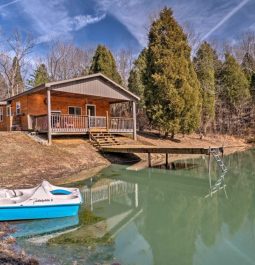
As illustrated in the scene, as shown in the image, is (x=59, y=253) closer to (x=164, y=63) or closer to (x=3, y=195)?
(x=3, y=195)

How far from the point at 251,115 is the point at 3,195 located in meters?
33.7

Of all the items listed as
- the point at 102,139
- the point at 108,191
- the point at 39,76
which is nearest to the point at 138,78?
the point at 39,76

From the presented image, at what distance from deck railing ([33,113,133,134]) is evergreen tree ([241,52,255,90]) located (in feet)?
70.8

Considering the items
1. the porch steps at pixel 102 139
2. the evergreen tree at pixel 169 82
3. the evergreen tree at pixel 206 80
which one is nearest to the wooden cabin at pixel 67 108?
the porch steps at pixel 102 139

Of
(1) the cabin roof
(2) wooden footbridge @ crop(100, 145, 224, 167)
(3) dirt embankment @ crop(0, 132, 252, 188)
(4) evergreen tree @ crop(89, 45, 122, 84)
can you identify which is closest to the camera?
(3) dirt embankment @ crop(0, 132, 252, 188)

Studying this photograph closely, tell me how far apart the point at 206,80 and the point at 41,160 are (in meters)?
23.2

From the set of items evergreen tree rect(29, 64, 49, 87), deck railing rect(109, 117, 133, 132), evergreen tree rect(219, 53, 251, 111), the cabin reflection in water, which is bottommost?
the cabin reflection in water

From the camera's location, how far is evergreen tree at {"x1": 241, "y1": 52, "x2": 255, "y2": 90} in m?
37.9

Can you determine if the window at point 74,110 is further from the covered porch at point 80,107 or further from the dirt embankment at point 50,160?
the dirt embankment at point 50,160

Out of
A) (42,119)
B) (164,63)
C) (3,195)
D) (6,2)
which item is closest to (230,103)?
(164,63)

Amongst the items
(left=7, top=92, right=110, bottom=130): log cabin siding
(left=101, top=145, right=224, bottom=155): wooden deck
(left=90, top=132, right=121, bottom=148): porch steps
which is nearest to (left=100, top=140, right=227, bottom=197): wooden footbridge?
(left=101, top=145, right=224, bottom=155): wooden deck

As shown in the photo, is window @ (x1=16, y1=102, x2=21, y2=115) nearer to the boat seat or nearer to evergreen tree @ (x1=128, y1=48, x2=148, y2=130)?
evergreen tree @ (x1=128, y1=48, x2=148, y2=130)

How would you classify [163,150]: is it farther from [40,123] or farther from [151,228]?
[40,123]

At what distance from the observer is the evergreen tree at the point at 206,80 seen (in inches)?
1247
